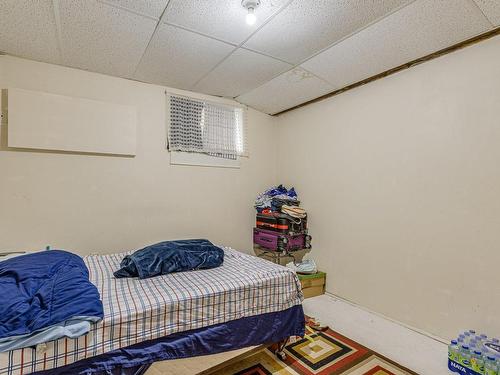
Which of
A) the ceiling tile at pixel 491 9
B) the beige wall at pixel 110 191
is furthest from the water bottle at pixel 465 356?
the beige wall at pixel 110 191

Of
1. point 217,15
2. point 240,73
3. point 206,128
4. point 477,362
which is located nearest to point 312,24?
point 217,15

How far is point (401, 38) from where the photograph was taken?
204 cm

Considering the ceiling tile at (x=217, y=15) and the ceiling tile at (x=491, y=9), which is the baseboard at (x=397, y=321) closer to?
the ceiling tile at (x=491, y=9)

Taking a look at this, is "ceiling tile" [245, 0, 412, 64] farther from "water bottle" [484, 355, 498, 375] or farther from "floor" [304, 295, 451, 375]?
"floor" [304, 295, 451, 375]

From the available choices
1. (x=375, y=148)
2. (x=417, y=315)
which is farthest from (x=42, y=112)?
(x=417, y=315)

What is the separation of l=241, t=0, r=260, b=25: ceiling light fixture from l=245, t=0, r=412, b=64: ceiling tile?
0.18m

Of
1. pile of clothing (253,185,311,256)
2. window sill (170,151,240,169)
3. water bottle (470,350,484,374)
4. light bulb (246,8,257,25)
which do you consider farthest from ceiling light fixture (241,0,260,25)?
water bottle (470,350,484,374)

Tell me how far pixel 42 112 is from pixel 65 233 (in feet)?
3.54

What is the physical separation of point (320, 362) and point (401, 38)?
7.98 ft

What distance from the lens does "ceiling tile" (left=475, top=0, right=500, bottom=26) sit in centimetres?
164

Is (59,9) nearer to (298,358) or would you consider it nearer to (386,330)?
(298,358)

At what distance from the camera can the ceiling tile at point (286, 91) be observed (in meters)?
2.80

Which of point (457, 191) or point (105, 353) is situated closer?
→ point (105, 353)

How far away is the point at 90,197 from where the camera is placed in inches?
103
